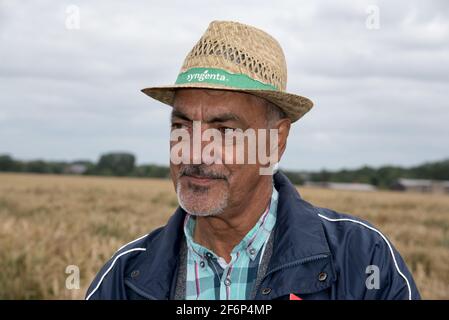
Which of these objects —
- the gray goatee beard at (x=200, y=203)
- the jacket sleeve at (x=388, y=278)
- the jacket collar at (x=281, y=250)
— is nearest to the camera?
the jacket sleeve at (x=388, y=278)

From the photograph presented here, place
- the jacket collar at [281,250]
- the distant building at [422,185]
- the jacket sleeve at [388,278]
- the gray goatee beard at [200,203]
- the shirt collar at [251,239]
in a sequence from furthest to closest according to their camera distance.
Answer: the distant building at [422,185] → the shirt collar at [251,239] → the gray goatee beard at [200,203] → the jacket collar at [281,250] → the jacket sleeve at [388,278]

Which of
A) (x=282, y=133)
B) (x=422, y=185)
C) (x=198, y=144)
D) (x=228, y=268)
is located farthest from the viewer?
(x=422, y=185)

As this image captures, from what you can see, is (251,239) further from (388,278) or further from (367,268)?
(388,278)

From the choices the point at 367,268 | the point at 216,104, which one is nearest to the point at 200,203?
the point at 216,104

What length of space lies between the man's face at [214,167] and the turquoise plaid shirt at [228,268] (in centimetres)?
23

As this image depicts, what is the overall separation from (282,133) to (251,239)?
0.70 meters

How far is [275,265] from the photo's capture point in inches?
111

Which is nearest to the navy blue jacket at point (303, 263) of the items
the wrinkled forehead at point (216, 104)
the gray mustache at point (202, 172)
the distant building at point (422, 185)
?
the gray mustache at point (202, 172)

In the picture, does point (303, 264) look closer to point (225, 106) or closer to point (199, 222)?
point (199, 222)

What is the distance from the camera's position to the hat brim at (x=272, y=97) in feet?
9.64

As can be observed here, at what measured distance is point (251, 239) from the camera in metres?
3.02

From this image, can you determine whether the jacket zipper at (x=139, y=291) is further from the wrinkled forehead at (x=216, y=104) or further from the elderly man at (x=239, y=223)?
the wrinkled forehead at (x=216, y=104)

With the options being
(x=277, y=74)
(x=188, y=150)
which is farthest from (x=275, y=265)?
(x=277, y=74)
